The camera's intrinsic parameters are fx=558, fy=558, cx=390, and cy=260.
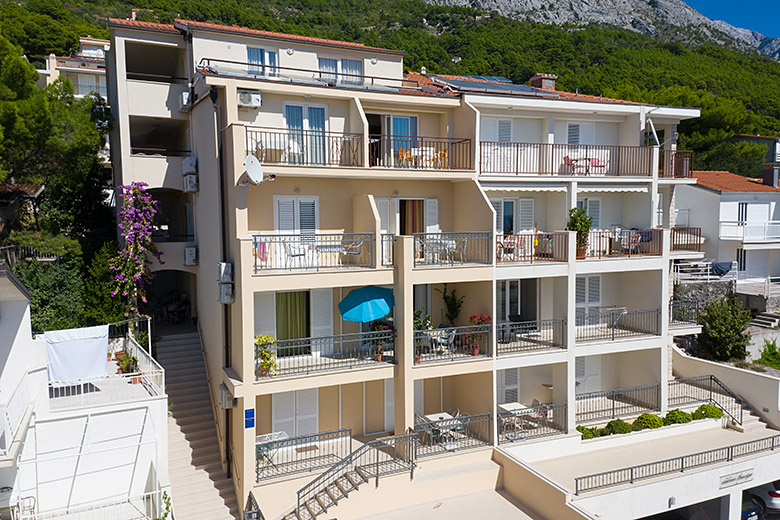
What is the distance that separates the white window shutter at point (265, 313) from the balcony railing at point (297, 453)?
3306 millimetres

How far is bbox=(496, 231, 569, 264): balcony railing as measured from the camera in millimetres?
19844

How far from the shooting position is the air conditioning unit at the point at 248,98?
17.2 meters

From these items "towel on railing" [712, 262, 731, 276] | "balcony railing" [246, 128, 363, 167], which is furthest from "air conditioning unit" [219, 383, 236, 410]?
"towel on railing" [712, 262, 731, 276]

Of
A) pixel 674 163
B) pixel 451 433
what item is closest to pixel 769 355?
pixel 674 163

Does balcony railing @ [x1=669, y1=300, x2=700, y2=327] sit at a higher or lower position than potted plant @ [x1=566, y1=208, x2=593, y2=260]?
lower

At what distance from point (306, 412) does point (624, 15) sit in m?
115

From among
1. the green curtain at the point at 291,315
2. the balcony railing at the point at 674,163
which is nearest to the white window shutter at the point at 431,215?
the green curtain at the point at 291,315

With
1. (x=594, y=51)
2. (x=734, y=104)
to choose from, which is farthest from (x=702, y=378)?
(x=594, y=51)

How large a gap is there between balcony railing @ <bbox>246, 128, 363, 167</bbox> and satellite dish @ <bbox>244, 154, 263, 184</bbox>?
1.46m

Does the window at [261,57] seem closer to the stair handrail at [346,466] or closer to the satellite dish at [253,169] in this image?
the satellite dish at [253,169]

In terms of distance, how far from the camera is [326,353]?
18703 mm

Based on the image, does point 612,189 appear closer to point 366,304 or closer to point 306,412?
point 366,304

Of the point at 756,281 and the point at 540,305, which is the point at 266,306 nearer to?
the point at 540,305

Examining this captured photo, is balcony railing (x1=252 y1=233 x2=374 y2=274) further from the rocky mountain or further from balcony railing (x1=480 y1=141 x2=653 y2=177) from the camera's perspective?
the rocky mountain
